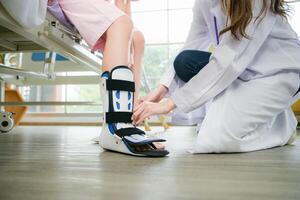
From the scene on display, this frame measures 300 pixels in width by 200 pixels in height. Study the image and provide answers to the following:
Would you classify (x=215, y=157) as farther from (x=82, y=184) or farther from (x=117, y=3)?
(x=117, y=3)

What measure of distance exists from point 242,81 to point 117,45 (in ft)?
1.51

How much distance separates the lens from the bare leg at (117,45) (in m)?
0.95

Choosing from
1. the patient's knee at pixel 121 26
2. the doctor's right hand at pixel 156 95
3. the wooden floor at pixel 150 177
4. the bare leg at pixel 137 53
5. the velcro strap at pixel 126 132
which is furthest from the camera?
the bare leg at pixel 137 53

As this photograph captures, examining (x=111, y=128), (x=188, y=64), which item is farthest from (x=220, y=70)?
(x=111, y=128)

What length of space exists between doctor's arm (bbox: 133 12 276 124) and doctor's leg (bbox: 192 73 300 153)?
0.07 metres

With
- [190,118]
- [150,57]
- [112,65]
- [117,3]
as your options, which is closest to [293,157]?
[190,118]

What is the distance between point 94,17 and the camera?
101 cm

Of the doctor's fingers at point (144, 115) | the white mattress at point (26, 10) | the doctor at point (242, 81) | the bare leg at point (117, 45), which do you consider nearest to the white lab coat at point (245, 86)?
the doctor at point (242, 81)

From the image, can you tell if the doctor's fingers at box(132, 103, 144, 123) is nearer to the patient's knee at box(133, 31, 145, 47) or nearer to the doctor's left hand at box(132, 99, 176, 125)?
the doctor's left hand at box(132, 99, 176, 125)

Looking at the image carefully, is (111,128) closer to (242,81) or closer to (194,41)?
(242,81)

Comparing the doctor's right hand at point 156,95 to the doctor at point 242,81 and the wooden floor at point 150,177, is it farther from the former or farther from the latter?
the wooden floor at point 150,177

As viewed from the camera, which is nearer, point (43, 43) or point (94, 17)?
point (94, 17)

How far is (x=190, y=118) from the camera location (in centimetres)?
128

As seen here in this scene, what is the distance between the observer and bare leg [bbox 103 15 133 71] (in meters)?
0.95
